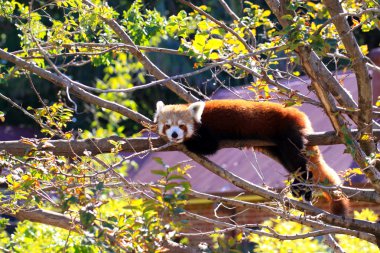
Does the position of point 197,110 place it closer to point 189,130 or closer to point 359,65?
point 189,130

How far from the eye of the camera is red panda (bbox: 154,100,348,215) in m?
5.60

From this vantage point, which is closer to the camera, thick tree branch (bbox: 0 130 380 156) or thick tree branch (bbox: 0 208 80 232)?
thick tree branch (bbox: 0 130 380 156)

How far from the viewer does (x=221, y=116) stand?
6.04m

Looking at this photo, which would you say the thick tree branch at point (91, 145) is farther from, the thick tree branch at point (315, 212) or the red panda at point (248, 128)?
the red panda at point (248, 128)

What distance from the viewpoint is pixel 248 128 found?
5.79m

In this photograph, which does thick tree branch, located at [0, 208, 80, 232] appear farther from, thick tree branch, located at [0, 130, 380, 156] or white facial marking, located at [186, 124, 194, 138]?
white facial marking, located at [186, 124, 194, 138]

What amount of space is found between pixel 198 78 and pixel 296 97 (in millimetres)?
10765

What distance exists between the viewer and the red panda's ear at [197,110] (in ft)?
18.9

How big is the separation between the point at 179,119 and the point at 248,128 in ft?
2.07

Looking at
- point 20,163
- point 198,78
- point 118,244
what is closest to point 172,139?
point 20,163

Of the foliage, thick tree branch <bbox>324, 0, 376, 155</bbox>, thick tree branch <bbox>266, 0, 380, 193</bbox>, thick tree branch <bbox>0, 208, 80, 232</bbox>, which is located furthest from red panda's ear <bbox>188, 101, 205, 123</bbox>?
thick tree branch <bbox>324, 0, 376, 155</bbox>

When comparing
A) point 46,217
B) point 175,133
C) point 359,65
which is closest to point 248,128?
point 175,133

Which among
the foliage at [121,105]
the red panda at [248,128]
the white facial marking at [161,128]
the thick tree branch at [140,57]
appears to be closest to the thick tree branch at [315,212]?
the foliage at [121,105]

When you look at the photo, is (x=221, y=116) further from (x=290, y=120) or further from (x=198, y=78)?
(x=198, y=78)
